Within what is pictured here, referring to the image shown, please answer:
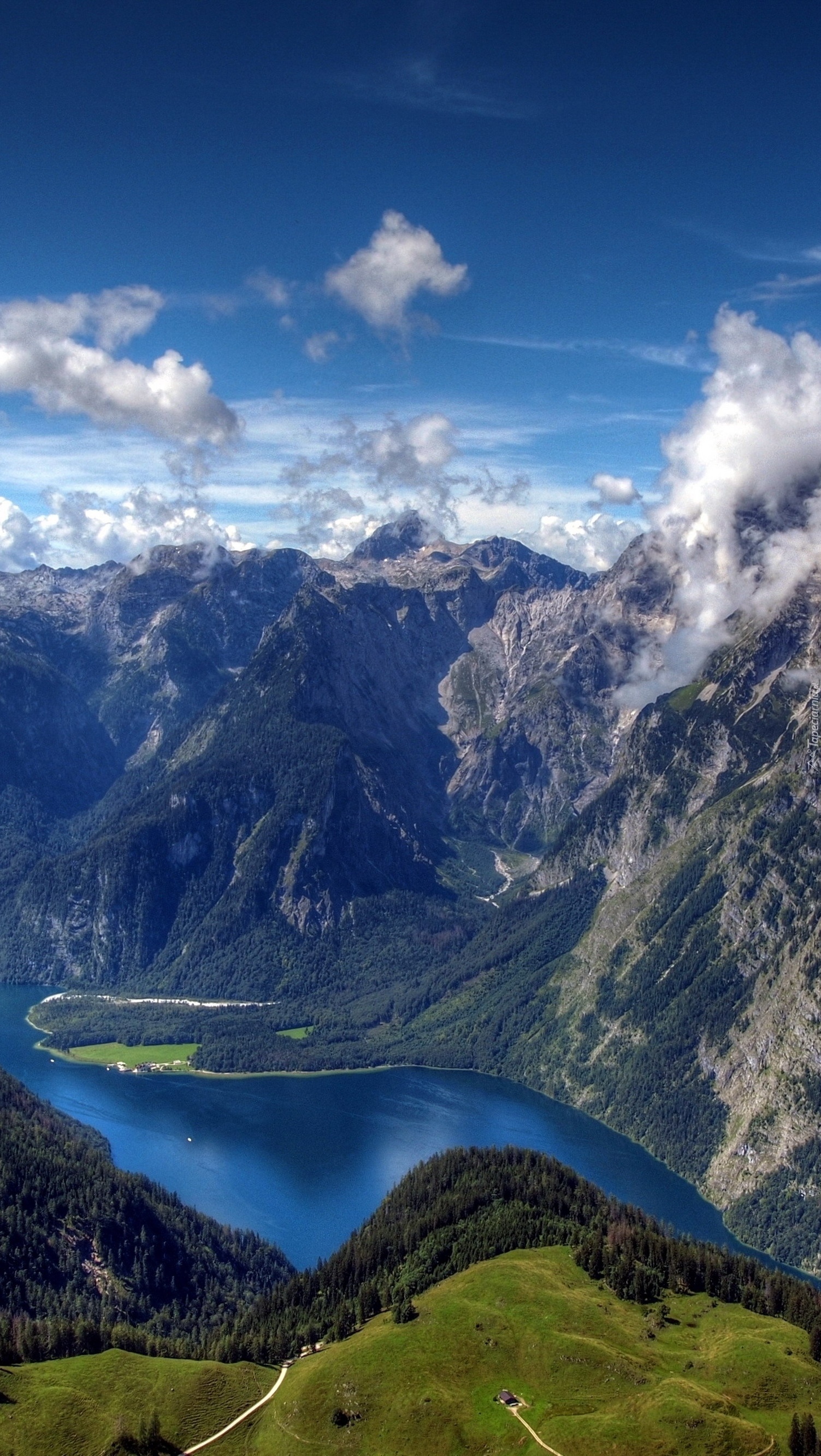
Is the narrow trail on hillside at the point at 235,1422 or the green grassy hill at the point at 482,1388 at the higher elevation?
the green grassy hill at the point at 482,1388

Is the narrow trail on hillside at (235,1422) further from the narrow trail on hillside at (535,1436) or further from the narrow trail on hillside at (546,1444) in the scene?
the narrow trail on hillside at (546,1444)

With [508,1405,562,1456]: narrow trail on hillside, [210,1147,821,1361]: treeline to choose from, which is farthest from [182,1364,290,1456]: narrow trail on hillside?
[508,1405,562,1456]: narrow trail on hillside

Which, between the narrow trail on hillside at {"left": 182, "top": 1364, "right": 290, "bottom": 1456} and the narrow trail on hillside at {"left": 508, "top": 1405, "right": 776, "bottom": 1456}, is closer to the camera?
the narrow trail on hillside at {"left": 508, "top": 1405, "right": 776, "bottom": 1456}

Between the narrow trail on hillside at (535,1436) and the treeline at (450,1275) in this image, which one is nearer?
the narrow trail on hillside at (535,1436)

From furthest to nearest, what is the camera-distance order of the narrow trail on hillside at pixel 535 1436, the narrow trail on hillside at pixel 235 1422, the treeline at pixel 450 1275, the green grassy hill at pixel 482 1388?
the treeline at pixel 450 1275 → the narrow trail on hillside at pixel 235 1422 → the green grassy hill at pixel 482 1388 → the narrow trail on hillside at pixel 535 1436

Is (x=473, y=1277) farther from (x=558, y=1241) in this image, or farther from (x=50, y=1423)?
(x=50, y=1423)

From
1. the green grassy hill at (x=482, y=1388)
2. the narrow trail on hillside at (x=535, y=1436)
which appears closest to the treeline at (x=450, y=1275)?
the green grassy hill at (x=482, y=1388)

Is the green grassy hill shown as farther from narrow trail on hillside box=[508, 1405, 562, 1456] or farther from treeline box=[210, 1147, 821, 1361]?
treeline box=[210, 1147, 821, 1361]

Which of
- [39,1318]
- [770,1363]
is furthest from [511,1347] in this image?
[39,1318]
